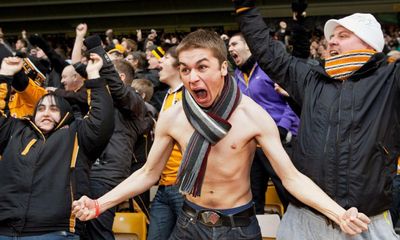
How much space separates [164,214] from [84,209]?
3.74 ft

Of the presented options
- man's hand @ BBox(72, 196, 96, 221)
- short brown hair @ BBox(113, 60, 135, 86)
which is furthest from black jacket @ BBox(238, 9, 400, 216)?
short brown hair @ BBox(113, 60, 135, 86)

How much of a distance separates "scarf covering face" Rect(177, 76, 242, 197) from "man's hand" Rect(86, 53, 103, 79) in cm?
93

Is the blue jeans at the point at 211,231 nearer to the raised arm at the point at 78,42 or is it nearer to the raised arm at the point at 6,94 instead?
the raised arm at the point at 6,94

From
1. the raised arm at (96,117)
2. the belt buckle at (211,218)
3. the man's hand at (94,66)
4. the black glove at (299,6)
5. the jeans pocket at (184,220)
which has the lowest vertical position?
the jeans pocket at (184,220)

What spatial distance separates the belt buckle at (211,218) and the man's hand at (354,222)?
537mm

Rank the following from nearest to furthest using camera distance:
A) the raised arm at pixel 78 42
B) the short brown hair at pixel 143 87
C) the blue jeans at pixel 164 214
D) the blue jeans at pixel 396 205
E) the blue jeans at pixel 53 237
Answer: the blue jeans at pixel 53 237
the blue jeans at pixel 164 214
the blue jeans at pixel 396 205
the short brown hair at pixel 143 87
the raised arm at pixel 78 42

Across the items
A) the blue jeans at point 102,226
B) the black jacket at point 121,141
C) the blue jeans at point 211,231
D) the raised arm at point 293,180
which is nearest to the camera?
the raised arm at point 293,180

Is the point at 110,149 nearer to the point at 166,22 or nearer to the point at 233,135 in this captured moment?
the point at 233,135

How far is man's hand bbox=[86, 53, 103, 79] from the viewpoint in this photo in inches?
123

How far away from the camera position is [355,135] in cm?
240

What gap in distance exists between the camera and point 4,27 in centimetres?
1933

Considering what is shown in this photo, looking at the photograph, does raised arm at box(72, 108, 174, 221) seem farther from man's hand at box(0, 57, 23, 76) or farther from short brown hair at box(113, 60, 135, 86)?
→ short brown hair at box(113, 60, 135, 86)

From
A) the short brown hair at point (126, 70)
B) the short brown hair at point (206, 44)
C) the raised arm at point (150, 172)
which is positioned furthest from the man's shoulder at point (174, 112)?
the short brown hair at point (126, 70)

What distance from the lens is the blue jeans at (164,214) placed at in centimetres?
339
